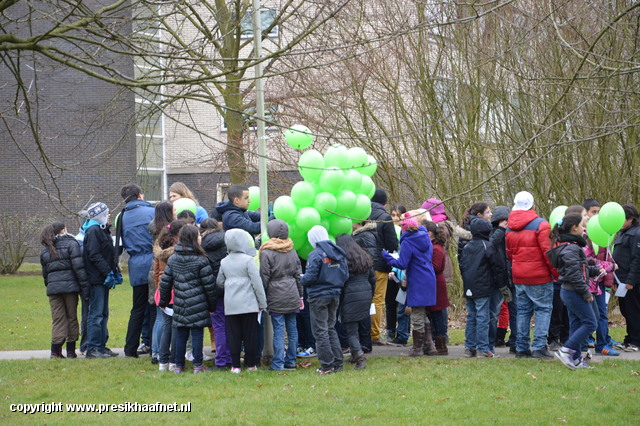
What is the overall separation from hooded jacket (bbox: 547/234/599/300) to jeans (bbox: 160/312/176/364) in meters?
4.30

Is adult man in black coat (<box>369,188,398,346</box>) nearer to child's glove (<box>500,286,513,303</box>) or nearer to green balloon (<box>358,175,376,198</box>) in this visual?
green balloon (<box>358,175,376,198</box>)

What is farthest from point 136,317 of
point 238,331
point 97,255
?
point 238,331

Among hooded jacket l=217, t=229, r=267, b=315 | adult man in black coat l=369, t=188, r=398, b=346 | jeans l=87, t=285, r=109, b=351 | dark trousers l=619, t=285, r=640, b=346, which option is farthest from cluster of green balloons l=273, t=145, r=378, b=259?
dark trousers l=619, t=285, r=640, b=346

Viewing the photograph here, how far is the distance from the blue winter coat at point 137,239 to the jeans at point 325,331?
7.58ft

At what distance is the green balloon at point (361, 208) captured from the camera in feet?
31.2

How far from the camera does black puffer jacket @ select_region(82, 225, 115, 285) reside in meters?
9.93

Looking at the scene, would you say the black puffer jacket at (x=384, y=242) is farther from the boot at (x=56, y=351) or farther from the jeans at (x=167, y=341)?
the boot at (x=56, y=351)

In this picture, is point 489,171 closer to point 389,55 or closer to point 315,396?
point 389,55

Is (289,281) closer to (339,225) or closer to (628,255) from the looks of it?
(339,225)

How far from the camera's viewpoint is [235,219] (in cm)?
976

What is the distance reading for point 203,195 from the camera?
28.8 meters

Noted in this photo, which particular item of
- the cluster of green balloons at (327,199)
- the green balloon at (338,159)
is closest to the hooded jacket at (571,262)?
the cluster of green balloons at (327,199)

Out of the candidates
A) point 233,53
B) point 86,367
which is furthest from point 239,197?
point 233,53

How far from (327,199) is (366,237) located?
1.03 m
